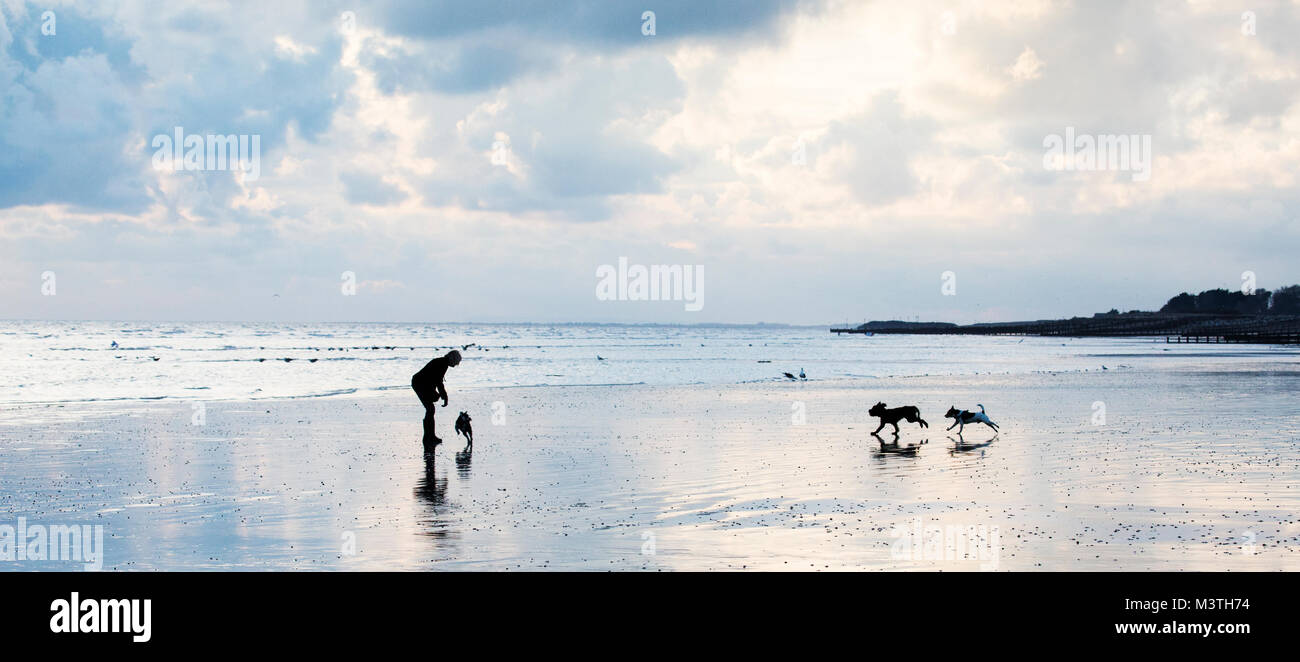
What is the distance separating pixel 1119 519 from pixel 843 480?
434cm

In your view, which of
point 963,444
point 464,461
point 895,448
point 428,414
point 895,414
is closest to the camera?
point 464,461

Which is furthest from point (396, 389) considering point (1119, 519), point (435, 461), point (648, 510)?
point (1119, 519)

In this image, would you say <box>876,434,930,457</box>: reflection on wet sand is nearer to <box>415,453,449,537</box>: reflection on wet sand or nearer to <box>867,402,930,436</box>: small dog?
<box>867,402,930,436</box>: small dog

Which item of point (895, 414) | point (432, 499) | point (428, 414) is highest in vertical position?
point (428, 414)

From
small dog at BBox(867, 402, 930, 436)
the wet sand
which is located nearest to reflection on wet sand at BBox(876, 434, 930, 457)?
the wet sand

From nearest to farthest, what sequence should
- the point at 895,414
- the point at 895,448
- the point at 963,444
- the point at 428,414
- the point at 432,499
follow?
1. the point at 432,499
2. the point at 428,414
3. the point at 895,448
4. the point at 963,444
5. the point at 895,414

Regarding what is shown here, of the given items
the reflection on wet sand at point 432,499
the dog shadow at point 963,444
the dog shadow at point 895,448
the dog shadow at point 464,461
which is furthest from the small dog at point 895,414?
the reflection on wet sand at point 432,499

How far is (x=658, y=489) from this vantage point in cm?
1417

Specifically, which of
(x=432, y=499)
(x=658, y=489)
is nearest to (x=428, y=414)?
(x=432, y=499)

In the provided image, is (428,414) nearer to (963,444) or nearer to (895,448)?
(895,448)

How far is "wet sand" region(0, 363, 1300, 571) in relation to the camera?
388 inches

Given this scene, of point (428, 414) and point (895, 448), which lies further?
point (895, 448)

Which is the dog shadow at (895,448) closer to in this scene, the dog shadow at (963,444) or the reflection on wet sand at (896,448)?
the reflection on wet sand at (896,448)
